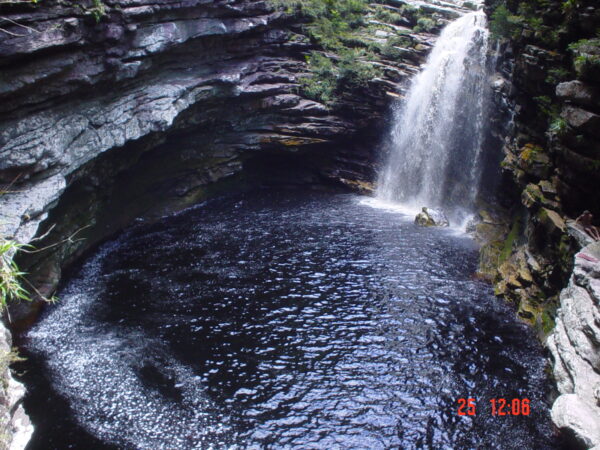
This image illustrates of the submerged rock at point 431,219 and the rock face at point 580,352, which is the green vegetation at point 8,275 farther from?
the submerged rock at point 431,219

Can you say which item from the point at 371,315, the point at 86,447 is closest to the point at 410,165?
the point at 371,315

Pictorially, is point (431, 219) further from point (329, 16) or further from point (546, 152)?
point (329, 16)

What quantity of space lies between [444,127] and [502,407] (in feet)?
61.1

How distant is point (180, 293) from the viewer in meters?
17.8

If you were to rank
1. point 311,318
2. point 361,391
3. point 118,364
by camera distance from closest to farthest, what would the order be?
point 361,391 < point 118,364 < point 311,318

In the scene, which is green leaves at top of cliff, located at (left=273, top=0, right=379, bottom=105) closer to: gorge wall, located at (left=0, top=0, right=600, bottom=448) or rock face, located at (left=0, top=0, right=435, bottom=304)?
gorge wall, located at (left=0, top=0, right=600, bottom=448)

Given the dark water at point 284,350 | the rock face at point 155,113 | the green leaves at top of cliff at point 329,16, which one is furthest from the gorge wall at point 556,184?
the green leaves at top of cliff at point 329,16

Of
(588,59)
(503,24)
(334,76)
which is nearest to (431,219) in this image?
(503,24)

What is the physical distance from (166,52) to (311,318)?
1526 cm

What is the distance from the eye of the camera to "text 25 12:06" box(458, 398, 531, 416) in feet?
37.3

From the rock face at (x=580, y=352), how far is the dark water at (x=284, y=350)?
4.78ft

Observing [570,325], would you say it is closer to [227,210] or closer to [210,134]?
[227,210]

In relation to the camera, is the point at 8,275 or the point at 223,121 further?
the point at 223,121

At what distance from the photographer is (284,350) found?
14086 millimetres
